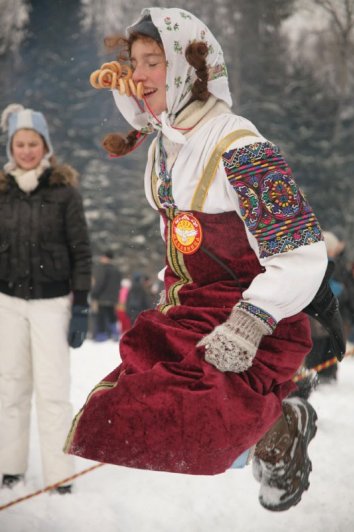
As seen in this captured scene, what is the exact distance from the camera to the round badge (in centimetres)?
220

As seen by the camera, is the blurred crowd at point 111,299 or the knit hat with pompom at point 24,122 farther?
the blurred crowd at point 111,299

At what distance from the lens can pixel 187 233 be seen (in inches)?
87.4

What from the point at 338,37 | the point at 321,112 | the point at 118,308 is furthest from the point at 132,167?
the point at 118,308

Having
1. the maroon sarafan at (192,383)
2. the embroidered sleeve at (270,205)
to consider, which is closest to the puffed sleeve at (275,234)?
the embroidered sleeve at (270,205)

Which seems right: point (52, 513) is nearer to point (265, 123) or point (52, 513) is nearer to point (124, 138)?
point (124, 138)

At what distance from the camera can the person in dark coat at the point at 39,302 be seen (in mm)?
3596

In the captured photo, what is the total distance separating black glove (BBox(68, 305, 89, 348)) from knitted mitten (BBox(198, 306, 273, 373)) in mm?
1686

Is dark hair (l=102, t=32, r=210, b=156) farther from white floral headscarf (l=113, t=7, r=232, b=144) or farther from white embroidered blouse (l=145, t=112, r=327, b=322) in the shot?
white embroidered blouse (l=145, t=112, r=327, b=322)

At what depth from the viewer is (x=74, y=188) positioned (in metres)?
3.78

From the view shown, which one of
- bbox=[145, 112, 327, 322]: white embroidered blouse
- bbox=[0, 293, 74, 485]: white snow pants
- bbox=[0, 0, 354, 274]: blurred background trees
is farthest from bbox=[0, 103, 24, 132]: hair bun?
bbox=[0, 0, 354, 274]: blurred background trees

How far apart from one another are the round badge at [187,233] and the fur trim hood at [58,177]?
63.0 inches

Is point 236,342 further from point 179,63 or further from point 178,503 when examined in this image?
point 178,503

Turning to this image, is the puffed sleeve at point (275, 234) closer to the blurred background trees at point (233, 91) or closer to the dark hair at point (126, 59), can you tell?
the dark hair at point (126, 59)

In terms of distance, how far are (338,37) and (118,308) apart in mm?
8189
